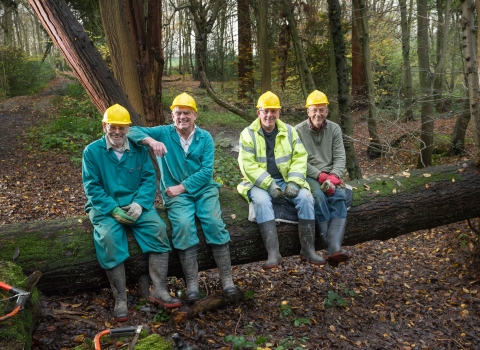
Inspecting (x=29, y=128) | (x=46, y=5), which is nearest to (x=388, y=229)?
(x=46, y=5)

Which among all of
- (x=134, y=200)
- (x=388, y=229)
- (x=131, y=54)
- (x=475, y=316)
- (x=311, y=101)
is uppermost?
(x=131, y=54)

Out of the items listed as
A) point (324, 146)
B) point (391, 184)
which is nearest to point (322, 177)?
point (324, 146)

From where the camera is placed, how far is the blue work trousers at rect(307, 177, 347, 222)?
4910 mm

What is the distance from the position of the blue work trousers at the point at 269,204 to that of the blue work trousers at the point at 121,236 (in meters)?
1.06

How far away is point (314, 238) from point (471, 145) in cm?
832

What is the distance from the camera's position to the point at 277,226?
4.99m

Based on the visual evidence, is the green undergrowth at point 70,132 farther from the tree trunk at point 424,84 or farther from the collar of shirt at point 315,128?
the tree trunk at point 424,84

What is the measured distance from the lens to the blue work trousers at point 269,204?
4.66 m

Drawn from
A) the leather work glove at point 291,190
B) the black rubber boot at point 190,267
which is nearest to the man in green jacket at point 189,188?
the black rubber boot at point 190,267

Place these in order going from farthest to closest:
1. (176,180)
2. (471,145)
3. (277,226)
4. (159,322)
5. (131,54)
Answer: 1. (471,145)
2. (131,54)
3. (277,226)
4. (176,180)
5. (159,322)

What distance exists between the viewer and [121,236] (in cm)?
417

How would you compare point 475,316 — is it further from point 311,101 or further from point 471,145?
point 471,145

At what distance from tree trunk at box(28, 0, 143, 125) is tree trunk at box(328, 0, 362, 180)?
12.6ft

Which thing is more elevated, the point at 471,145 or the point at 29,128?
the point at 29,128
